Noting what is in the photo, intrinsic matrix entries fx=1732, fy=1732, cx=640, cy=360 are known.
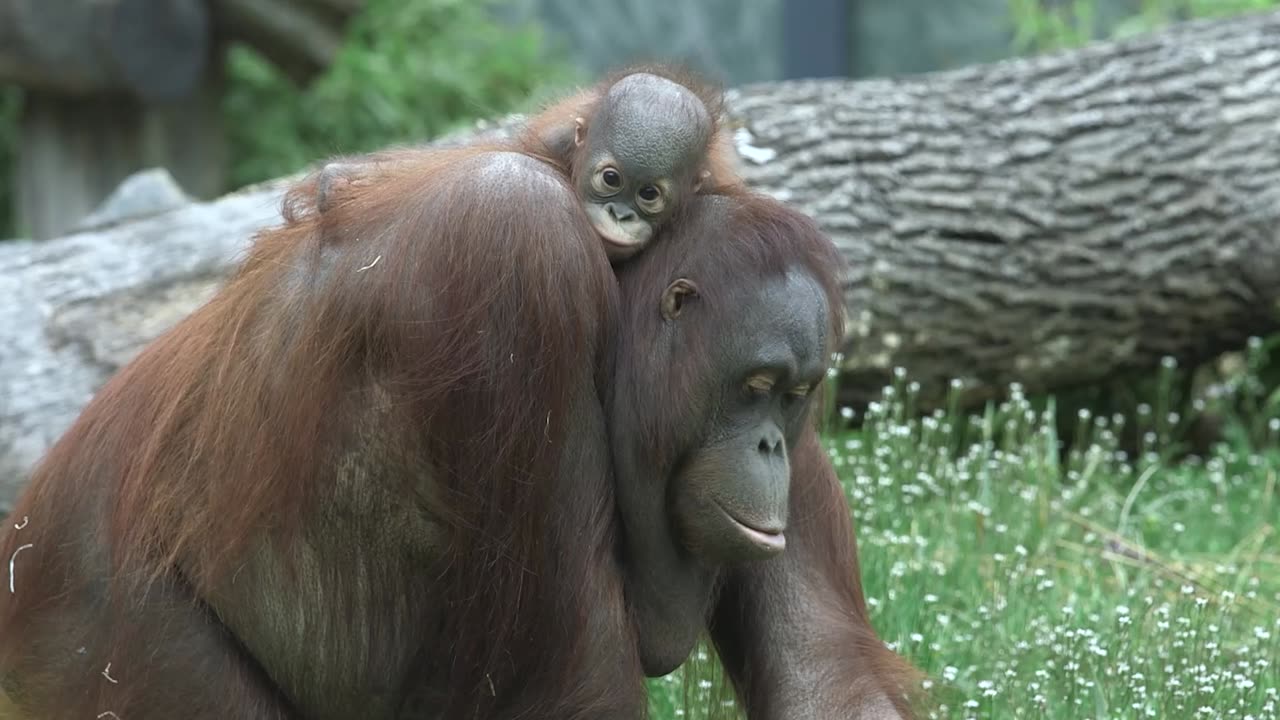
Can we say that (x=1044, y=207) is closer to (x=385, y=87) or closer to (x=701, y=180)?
(x=701, y=180)

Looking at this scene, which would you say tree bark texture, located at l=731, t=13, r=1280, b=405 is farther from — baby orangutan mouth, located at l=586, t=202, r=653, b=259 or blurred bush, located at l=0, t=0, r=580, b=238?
blurred bush, located at l=0, t=0, r=580, b=238

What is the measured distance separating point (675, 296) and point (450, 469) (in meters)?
0.44

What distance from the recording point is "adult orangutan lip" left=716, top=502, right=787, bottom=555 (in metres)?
2.66

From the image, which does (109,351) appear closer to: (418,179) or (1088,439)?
(418,179)

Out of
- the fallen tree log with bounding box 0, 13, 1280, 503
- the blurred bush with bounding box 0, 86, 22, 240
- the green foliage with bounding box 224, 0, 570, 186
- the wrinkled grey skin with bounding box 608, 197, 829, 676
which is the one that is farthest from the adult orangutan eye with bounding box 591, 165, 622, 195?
the blurred bush with bounding box 0, 86, 22, 240

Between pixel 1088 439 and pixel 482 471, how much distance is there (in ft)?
12.5

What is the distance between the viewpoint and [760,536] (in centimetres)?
266

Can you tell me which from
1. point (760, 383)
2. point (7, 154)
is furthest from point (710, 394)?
point (7, 154)

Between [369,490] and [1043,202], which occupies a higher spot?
[369,490]

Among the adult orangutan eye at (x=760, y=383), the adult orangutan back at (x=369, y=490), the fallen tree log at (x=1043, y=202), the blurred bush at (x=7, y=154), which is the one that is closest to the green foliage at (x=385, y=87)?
the blurred bush at (x=7, y=154)

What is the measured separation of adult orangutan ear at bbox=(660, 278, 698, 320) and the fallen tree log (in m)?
2.71

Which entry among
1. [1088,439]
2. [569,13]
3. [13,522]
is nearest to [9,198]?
[569,13]

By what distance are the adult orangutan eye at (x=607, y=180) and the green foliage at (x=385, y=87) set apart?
21.7ft

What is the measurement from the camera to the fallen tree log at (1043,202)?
5477mm
